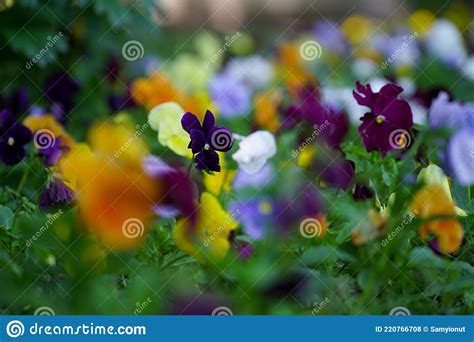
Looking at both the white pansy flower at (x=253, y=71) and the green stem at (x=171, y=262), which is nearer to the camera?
the green stem at (x=171, y=262)

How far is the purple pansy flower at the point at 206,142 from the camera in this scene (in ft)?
5.91

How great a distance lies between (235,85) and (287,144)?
0.88m

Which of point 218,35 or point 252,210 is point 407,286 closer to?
point 252,210

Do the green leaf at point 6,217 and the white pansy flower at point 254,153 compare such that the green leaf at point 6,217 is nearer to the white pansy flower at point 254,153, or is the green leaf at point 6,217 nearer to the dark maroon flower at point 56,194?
the dark maroon flower at point 56,194

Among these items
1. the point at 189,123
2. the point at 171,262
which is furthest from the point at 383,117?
the point at 171,262

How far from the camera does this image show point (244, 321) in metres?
1.69

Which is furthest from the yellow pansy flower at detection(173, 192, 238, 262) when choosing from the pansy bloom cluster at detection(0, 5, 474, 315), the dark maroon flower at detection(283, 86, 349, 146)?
the dark maroon flower at detection(283, 86, 349, 146)

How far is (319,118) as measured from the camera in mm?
2057

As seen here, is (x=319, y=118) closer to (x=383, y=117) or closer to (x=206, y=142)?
(x=383, y=117)

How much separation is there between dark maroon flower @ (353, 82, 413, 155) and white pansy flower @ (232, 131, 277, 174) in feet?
0.63

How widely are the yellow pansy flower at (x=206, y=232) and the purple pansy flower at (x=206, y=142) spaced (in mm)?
74

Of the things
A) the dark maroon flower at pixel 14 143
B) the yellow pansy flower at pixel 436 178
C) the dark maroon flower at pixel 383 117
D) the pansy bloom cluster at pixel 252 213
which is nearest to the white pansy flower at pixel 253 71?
the pansy bloom cluster at pixel 252 213

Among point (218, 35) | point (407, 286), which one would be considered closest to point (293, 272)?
point (407, 286)

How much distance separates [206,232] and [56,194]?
292 mm
